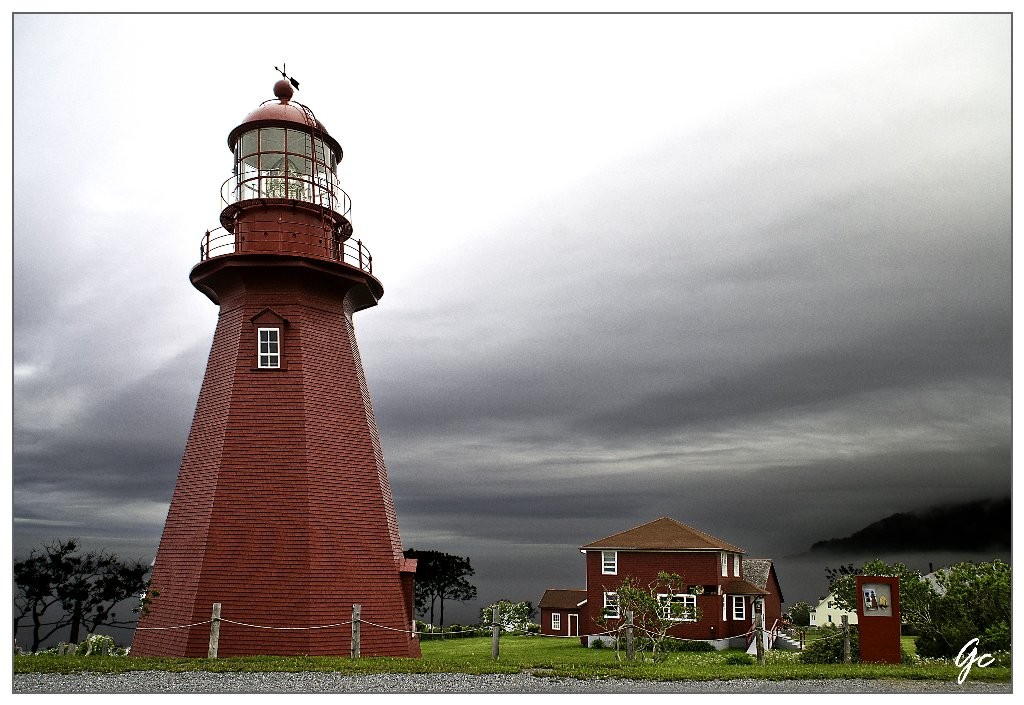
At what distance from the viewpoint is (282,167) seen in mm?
18141

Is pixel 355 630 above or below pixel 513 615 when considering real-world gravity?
above

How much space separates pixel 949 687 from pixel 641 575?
17.4 m

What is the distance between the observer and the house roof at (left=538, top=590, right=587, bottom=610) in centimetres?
3275

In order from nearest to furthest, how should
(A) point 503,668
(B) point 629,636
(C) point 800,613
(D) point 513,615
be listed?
(A) point 503,668 < (B) point 629,636 < (D) point 513,615 < (C) point 800,613

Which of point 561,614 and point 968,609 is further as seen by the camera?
point 561,614

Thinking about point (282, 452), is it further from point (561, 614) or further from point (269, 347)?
point (561, 614)

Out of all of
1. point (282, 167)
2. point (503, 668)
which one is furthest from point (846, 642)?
point (282, 167)

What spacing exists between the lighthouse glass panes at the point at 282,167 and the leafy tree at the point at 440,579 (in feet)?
74.9

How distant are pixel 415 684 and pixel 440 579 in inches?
1027

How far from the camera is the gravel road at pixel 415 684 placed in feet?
37.9

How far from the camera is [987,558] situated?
17047 millimetres

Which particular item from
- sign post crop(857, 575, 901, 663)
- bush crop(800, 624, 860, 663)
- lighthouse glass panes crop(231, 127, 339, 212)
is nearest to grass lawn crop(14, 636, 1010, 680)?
sign post crop(857, 575, 901, 663)

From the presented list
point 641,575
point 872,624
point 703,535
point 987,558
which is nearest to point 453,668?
point 872,624
